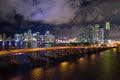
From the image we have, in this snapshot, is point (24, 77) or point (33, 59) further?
point (33, 59)

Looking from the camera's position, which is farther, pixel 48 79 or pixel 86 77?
pixel 86 77

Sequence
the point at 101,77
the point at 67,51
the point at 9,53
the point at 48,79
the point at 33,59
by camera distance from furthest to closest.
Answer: the point at 67,51 → the point at 33,59 → the point at 9,53 → the point at 101,77 → the point at 48,79

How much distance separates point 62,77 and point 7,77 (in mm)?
13291

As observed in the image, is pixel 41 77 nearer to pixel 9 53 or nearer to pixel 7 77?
pixel 7 77

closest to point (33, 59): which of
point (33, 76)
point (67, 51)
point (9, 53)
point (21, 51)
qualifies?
point (21, 51)

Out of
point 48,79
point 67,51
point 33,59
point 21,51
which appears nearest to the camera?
point 48,79

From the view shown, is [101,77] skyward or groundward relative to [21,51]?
groundward

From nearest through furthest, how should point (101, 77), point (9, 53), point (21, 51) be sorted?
1. point (101, 77)
2. point (9, 53)
3. point (21, 51)

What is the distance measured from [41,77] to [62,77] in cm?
526

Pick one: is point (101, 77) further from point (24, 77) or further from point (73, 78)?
point (24, 77)

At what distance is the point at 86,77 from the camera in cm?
6012

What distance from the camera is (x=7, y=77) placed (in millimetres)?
57875

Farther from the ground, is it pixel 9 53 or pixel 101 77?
pixel 9 53

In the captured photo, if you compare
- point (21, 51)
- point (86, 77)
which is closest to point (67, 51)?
point (21, 51)
